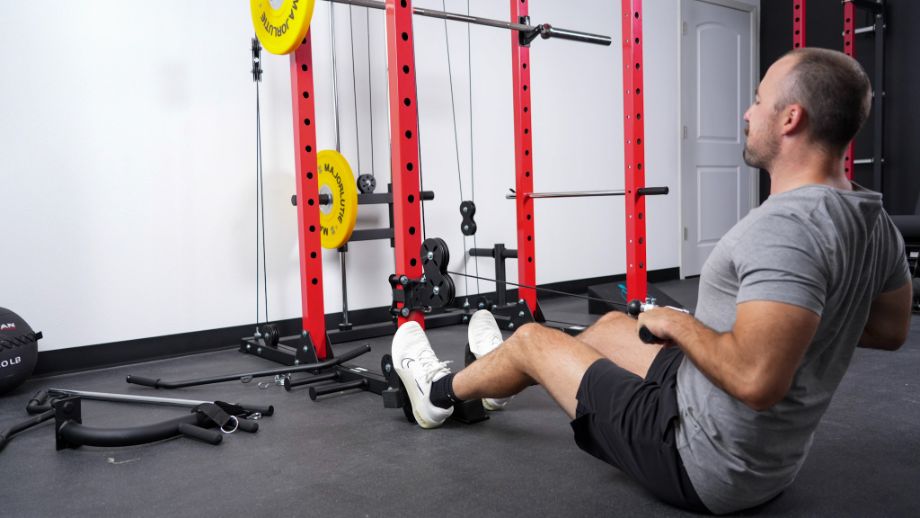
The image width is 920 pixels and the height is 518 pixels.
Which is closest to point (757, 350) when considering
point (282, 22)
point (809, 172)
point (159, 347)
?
point (809, 172)

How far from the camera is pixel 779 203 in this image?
3.65 feet

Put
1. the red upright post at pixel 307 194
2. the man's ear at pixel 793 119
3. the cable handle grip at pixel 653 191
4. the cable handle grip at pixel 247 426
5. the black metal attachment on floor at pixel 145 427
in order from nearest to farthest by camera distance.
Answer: the man's ear at pixel 793 119
the black metal attachment on floor at pixel 145 427
the cable handle grip at pixel 247 426
the red upright post at pixel 307 194
the cable handle grip at pixel 653 191

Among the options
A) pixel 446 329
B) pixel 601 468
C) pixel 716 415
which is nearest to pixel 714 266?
pixel 716 415

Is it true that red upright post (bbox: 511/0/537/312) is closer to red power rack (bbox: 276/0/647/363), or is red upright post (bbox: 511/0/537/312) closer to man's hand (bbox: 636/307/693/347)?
red power rack (bbox: 276/0/647/363)

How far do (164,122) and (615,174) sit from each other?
3.08m

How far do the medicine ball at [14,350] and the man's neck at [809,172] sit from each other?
2553 millimetres

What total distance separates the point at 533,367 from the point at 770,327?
2.04 feet

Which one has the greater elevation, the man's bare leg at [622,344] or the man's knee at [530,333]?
the man's knee at [530,333]

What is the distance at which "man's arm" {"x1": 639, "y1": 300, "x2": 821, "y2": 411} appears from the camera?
3.34 feet

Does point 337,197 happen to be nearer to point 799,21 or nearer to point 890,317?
point 890,317

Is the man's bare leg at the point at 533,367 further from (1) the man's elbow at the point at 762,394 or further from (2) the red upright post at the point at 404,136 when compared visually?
(2) the red upright post at the point at 404,136

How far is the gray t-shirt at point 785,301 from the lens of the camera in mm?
1042

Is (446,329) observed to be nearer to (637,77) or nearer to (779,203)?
(637,77)

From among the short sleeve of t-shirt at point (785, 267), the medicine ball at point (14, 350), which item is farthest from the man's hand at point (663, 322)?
the medicine ball at point (14, 350)
